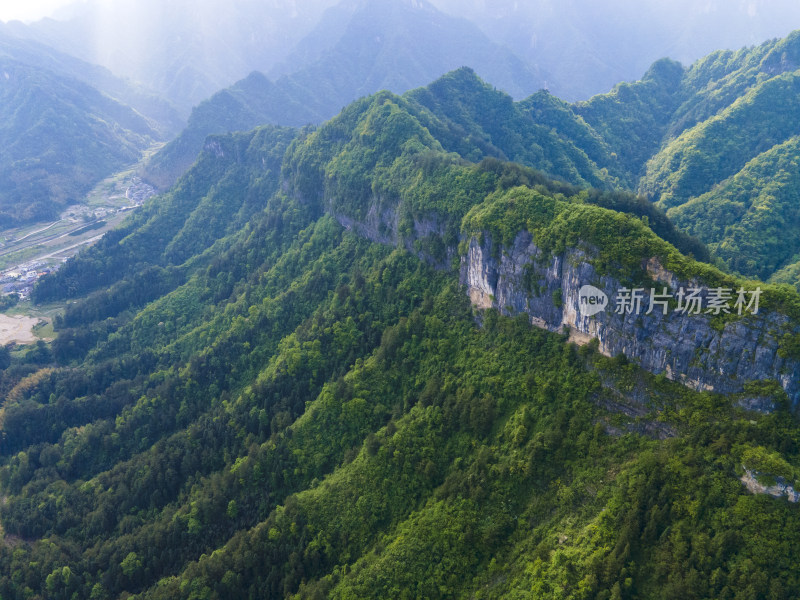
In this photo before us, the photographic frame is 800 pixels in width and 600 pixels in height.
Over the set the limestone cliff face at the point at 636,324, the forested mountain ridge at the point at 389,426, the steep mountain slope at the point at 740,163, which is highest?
the steep mountain slope at the point at 740,163

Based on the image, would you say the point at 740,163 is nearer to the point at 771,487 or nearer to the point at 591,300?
the point at 591,300

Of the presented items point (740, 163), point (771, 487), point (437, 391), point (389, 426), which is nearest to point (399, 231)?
point (437, 391)

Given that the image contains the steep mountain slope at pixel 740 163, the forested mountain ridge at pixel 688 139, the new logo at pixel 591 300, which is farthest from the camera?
the forested mountain ridge at pixel 688 139

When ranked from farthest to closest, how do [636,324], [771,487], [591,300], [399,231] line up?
[399,231]
[591,300]
[636,324]
[771,487]

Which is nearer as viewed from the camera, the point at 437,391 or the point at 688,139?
the point at 437,391

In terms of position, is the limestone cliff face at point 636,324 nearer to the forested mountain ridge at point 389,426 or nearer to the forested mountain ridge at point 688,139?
the forested mountain ridge at point 389,426

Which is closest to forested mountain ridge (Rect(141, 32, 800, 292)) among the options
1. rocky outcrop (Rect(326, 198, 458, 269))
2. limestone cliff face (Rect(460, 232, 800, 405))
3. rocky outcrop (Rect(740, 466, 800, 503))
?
rocky outcrop (Rect(326, 198, 458, 269))

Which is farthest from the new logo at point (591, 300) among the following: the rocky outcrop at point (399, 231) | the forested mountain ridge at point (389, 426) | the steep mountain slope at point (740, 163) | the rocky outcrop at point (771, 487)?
the steep mountain slope at point (740, 163)
